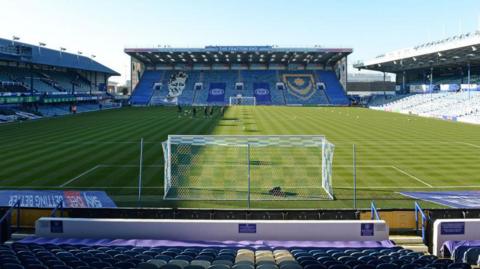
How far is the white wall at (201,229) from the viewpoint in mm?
11516

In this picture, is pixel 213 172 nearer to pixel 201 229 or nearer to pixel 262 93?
pixel 201 229

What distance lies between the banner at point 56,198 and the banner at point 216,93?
80.4 meters

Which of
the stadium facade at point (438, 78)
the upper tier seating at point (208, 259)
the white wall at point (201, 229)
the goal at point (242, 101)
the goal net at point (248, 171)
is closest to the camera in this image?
the upper tier seating at point (208, 259)

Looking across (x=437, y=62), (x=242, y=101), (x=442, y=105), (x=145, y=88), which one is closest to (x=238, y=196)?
(x=442, y=105)

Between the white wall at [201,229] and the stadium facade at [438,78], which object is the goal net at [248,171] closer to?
the white wall at [201,229]

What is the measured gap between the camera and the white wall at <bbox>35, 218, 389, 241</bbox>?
1152 cm

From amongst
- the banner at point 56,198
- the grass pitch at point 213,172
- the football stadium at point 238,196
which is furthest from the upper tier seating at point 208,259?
the grass pitch at point 213,172

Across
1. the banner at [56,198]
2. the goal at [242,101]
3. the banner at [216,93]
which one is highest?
the banner at [216,93]

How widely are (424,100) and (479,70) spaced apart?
14062 millimetres

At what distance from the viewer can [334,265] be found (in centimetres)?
719

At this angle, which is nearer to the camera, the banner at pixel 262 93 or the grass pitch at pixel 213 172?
the grass pitch at pixel 213 172

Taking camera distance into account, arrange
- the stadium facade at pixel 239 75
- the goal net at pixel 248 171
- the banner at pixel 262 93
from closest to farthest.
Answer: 1. the goal net at pixel 248 171
2. the stadium facade at pixel 239 75
3. the banner at pixel 262 93

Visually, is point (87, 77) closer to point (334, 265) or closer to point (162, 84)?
point (162, 84)

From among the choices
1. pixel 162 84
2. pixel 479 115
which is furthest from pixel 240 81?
pixel 479 115
